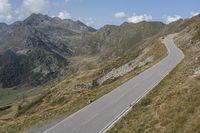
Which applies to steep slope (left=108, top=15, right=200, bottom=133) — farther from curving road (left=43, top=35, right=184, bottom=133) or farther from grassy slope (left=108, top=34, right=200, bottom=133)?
curving road (left=43, top=35, right=184, bottom=133)

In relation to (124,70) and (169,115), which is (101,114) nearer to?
(169,115)

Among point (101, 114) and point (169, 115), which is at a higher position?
point (169, 115)

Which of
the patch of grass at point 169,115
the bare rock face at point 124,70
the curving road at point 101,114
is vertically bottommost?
the bare rock face at point 124,70

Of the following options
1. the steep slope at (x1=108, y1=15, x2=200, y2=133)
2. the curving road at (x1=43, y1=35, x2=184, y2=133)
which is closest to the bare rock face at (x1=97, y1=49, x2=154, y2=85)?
the curving road at (x1=43, y1=35, x2=184, y2=133)

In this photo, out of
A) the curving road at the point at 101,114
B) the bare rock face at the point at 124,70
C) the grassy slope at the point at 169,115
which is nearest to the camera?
the grassy slope at the point at 169,115

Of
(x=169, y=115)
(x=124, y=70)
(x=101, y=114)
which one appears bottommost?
(x=124, y=70)

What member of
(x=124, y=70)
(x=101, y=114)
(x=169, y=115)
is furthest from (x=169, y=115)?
(x=124, y=70)

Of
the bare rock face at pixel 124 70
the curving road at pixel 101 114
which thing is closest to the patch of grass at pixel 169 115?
the curving road at pixel 101 114

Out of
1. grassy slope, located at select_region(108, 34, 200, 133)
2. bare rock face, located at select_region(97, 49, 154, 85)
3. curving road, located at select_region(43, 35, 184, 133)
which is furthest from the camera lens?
bare rock face, located at select_region(97, 49, 154, 85)

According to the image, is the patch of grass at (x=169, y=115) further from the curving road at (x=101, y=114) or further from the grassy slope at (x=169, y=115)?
the curving road at (x=101, y=114)

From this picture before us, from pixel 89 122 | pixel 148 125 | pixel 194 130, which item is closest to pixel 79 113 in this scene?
pixel 89 122

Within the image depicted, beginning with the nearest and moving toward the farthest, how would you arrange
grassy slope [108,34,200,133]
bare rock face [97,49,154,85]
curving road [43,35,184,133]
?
grassy slope [108,34,200,133]
curving road [43,35,184,133]
bare rock face [97,49,154,85]

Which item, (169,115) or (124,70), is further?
(124,70)

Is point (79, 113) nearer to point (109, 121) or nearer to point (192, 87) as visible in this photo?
point (109, 121)
